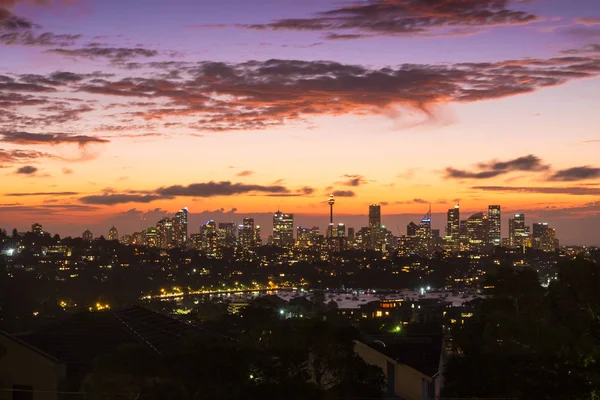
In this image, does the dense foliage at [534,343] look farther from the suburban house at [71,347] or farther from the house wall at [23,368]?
the house wall at [23,368]

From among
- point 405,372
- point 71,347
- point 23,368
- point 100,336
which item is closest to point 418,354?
point 405,372

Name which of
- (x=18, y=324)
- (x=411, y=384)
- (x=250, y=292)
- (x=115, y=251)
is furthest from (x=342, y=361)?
(x=115, y=251)

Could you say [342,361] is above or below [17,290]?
above

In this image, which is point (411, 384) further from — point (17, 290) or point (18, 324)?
point (17, 290)

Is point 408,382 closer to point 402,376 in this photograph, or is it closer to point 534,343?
point 402,376

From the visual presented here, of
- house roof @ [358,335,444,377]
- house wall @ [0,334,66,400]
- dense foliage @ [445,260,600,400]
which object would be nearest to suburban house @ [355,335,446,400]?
house roof @ [358,335,444,377]

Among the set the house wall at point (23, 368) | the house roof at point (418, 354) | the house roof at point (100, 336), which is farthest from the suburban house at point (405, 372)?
the house wall at point (23, 368)
